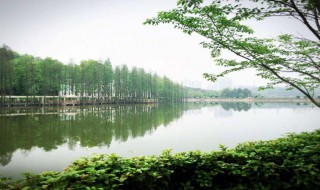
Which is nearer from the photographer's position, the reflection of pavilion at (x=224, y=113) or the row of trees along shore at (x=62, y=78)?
the reflection of pavilion at (x=224, y=113)

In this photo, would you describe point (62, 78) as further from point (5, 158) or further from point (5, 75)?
point (5, 158)

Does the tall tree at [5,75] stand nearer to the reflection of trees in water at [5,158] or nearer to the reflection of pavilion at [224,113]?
the reflection of trees in water at [5,158]

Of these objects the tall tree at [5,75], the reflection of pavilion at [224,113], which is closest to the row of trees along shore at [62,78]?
the tall tree at [5,75]

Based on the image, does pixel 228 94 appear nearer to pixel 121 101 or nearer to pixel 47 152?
pixel 121 101

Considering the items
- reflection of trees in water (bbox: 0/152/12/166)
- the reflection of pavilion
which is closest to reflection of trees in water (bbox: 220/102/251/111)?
the reflection of pavilion

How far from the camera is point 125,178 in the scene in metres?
2.90

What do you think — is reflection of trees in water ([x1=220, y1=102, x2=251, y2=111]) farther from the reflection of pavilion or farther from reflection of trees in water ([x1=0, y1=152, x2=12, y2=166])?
reflection of trees in water ([x1=0, y1=152, x2=12, y2=166])

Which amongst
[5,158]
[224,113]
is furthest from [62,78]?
[5,158]

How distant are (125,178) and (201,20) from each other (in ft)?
11.9

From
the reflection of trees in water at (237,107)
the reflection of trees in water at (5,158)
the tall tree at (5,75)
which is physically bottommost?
the reflection of trees in water at (237,107)

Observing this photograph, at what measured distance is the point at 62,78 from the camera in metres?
53.3

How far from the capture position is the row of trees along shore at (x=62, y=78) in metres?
44.5

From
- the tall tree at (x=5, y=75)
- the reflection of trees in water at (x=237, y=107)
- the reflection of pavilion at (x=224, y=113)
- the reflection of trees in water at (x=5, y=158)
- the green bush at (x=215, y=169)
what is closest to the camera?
the green bush at (x=215, y=169)

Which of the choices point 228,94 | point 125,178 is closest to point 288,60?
point 125,178
